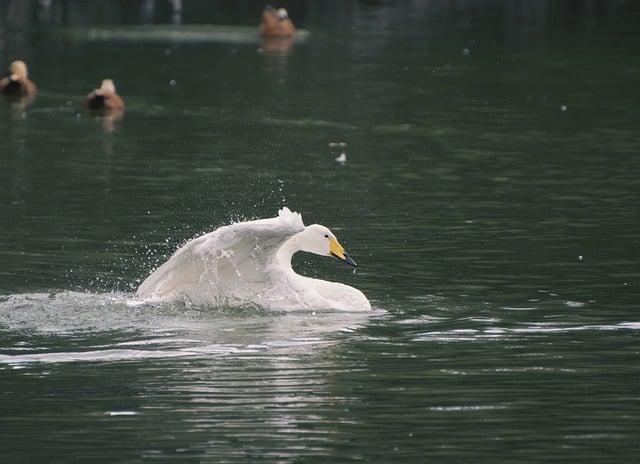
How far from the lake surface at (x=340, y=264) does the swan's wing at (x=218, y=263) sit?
1.14 ft

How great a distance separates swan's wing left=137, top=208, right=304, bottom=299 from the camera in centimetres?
1561

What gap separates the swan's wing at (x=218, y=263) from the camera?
51.2ft

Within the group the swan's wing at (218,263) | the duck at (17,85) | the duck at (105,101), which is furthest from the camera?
the duck at (17,85)

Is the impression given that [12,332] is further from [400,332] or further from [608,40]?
[608,40]

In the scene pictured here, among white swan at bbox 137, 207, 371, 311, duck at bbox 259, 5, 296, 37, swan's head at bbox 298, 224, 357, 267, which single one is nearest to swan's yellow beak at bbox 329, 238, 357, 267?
swan's head at bbox 298, 224, 357, 267

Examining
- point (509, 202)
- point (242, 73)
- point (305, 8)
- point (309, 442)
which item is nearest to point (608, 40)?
point (242, 73)

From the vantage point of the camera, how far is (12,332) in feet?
49.9

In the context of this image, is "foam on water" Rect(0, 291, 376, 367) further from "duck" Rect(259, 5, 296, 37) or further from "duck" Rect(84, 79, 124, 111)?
"duck" Rect(259, 5, 296, 37)

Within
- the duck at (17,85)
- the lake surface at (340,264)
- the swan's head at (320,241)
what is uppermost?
the swan's head at (320,241)

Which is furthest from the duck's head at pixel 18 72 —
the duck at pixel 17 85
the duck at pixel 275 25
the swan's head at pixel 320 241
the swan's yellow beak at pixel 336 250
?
the swan's yellow beak at pixel 336 250

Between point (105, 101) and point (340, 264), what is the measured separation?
48.4 ft

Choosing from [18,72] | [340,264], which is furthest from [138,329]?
[18,72]

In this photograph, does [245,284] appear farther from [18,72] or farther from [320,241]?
[18,72]

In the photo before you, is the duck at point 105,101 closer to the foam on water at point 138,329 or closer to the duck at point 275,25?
the foam on water at point 138,329
